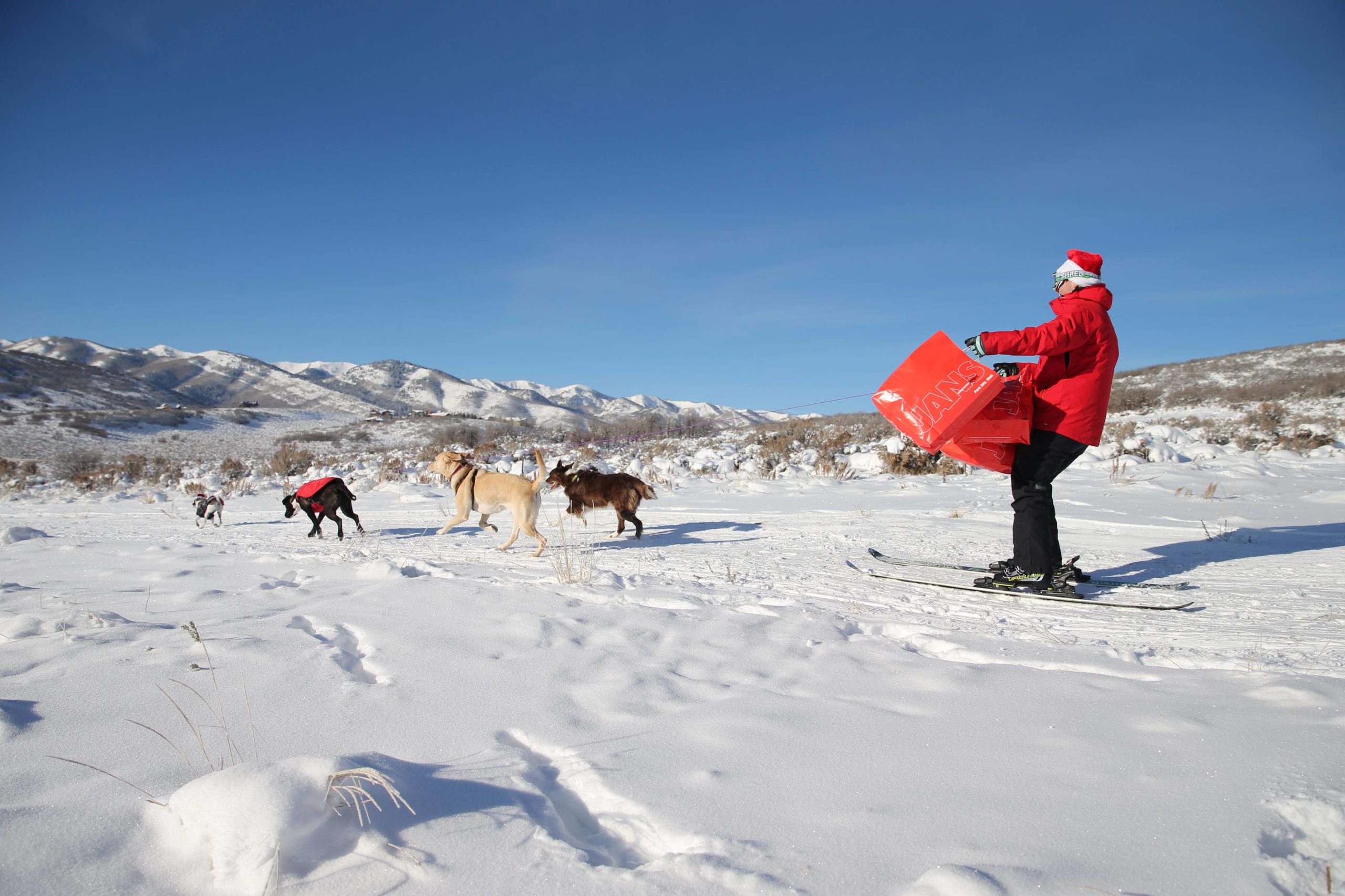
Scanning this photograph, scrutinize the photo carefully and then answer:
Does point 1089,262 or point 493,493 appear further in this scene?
point 493,493

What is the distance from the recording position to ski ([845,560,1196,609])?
3664mm

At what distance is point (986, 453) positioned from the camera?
440cm

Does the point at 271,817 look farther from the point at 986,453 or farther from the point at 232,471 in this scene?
the point at 232,471

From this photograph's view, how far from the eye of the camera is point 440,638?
2828 mm

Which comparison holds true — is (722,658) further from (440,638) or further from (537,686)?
(440,638)

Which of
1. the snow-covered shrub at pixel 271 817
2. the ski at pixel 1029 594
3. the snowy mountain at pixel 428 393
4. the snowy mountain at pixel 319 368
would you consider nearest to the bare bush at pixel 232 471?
the ski at pixel 1029 594

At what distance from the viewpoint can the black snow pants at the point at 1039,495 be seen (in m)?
4.22

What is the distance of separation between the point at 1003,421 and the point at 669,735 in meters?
3.41

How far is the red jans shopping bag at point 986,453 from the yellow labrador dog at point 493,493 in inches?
148

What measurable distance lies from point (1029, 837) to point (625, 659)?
5.24 ft

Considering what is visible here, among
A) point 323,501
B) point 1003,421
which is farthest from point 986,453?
point 323,501

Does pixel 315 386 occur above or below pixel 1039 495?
above

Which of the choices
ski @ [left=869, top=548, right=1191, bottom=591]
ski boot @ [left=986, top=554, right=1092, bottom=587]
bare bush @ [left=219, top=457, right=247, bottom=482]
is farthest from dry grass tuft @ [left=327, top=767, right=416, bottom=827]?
bare bush @ [left=219, top=457, right=247, bottom=482]

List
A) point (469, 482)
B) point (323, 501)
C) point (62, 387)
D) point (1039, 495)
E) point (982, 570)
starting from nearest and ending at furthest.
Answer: point (1039, 495), point (982, 570), point (469, 482), point (323, 501), point (62, 387)
